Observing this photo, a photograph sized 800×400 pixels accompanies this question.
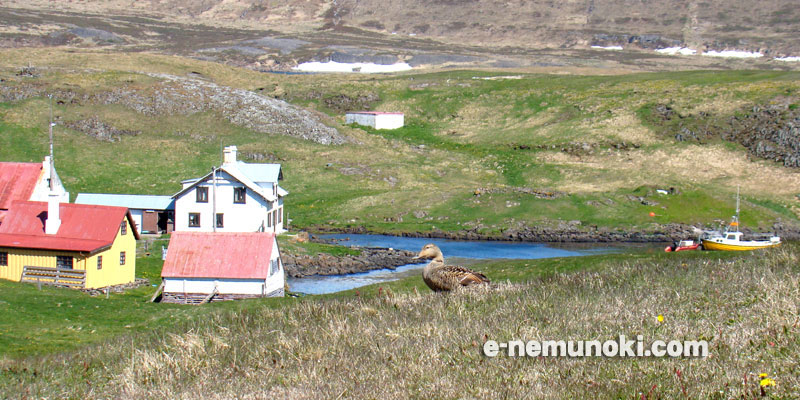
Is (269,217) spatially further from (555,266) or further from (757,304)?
(757,304)

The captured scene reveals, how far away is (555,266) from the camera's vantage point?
40.1 metres

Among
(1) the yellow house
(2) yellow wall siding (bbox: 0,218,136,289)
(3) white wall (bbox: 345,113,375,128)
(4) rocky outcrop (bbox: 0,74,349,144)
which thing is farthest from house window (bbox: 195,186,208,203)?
(3) white wall (bbox: 345,113,375,128)

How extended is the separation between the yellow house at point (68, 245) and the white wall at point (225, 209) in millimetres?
15198

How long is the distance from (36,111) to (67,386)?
3481 inches

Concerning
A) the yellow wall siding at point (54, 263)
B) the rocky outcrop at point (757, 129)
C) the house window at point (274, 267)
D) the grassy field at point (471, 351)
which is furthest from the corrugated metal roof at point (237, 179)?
the rocky outcrop at point (757, 129)

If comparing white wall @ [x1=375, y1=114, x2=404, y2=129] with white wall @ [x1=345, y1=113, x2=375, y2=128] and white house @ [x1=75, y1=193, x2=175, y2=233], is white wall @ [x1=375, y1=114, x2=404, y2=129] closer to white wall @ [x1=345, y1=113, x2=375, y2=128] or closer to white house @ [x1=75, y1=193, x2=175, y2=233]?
white wall @ [x1=345, y1=113, x2=375, y2=128]

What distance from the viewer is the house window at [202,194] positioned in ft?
211

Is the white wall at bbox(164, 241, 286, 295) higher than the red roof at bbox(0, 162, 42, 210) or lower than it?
lower

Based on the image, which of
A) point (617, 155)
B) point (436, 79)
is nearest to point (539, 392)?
point (617, 155)

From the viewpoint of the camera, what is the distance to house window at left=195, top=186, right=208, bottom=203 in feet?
211

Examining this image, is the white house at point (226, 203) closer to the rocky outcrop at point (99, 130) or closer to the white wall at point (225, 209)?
the white wall at point (225, 209)

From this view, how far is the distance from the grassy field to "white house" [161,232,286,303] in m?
26.8

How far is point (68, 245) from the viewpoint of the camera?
4409 cm

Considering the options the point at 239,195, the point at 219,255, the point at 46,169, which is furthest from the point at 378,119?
the point at 219,255
